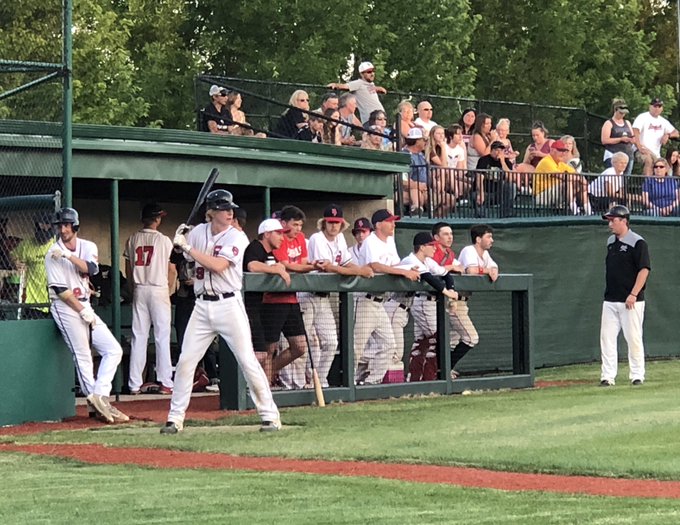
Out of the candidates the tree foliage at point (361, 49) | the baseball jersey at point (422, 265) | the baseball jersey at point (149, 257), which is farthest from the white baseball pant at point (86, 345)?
the tree foliage at point (361, 49)

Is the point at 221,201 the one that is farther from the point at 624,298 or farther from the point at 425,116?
the point at 425,116

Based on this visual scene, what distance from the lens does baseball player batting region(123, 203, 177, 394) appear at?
15555 millimetres

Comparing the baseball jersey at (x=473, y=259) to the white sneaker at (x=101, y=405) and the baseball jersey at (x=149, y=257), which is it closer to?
the baseball jersey at (x=149, y=257)

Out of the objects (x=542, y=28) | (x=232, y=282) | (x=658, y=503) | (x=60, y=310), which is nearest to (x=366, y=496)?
(x=658, y=503)

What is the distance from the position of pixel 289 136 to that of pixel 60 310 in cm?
623

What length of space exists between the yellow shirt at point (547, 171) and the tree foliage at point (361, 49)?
13411 millimetres

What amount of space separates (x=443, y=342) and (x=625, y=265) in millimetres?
2282

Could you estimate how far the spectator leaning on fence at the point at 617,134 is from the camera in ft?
76.4

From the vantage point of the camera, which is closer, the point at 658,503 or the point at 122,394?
the point at 658,503

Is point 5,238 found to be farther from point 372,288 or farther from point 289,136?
point 289,136

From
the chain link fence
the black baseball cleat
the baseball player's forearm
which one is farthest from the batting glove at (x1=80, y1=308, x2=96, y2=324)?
the chain link fence

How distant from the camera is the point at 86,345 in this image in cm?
1307

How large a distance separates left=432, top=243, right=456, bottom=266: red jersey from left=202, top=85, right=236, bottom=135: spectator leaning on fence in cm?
327

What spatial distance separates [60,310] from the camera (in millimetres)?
12945
